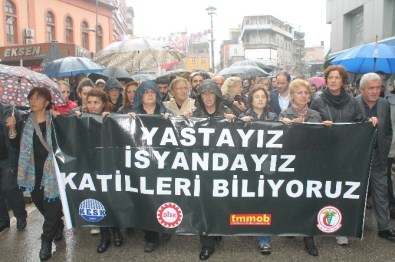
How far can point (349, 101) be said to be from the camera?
4184 millimetres

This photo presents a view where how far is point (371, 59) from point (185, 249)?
13.1ft

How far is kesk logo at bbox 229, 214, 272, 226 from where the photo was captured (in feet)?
12.7

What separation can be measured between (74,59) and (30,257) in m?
5.20

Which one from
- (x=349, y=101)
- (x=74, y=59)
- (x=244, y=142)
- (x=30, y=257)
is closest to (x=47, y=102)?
(x=30, y=257)

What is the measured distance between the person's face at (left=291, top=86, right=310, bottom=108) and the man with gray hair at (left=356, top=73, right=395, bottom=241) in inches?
30.2

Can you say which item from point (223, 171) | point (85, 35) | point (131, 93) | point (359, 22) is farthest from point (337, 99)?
point (85, 35)

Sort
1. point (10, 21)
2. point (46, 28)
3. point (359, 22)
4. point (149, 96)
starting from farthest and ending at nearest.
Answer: point (46, 28), point (10, 21), point (359, 22), point (149, 96)

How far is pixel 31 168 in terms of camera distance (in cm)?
396

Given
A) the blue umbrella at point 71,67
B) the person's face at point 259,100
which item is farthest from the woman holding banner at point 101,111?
the blue umbrella at point 71,67

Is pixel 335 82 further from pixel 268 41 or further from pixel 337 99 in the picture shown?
pixel 268 41

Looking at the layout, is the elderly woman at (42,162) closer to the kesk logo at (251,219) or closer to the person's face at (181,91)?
the person's face at (181,91)

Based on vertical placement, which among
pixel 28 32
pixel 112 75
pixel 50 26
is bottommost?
pixel 112 75

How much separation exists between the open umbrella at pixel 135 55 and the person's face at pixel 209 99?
3.69 m

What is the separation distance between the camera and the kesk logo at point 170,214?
154 inches
